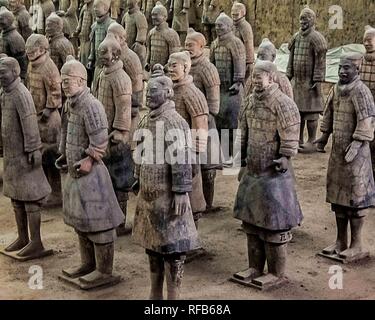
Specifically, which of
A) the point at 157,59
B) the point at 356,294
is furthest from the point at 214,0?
the point at 356,294

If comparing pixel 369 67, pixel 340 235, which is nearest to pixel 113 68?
pixel 340 235

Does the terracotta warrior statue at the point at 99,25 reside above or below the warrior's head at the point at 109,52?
above

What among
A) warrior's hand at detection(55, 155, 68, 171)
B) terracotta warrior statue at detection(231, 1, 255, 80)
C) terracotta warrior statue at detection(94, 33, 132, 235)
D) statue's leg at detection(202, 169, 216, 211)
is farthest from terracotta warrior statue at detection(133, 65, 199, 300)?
terracotta warrior statue at detection(231, 1, 255, 80)

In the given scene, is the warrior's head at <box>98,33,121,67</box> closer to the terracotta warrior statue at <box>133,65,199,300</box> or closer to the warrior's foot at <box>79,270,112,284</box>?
the terracotta warrior statue at <box>133,65,199,300</box>

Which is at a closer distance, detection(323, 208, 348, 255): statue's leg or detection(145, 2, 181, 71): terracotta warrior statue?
detection(323, 208, 348, 255): statue's leg

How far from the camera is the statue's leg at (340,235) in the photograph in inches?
285

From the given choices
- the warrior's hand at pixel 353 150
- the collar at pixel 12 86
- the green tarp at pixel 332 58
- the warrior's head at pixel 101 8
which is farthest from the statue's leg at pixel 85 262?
the green tarp at pixel 332 58

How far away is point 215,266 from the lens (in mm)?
7195

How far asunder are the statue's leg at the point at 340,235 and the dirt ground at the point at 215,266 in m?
0.13

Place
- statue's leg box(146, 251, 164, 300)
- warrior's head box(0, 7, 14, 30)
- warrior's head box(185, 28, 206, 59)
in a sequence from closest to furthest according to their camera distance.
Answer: statue's leg box(146, 251, 164, 300) → warrior's head box(185, 28, 206, 59) → warrior's head box(0, 7, 14, 30)

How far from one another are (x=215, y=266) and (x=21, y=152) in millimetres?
1904

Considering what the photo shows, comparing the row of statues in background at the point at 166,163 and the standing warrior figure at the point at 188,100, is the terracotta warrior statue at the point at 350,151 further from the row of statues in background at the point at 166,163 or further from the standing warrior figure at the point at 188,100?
the standing warrior figure at the point at 188,100

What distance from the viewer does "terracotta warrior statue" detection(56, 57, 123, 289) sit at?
20.7 feet

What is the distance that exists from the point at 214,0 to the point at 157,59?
695 centimetres
